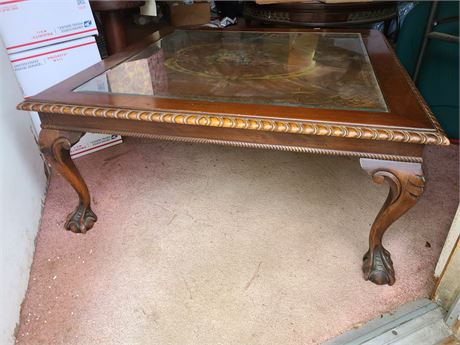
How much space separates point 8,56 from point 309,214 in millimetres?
1167

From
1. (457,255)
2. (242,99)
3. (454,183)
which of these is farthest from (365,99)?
(454,183)

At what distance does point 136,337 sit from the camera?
0.80m

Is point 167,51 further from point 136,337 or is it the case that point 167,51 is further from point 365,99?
point 136,337

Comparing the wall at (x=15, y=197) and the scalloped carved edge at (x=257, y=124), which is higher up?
the scalloped carved edge at (x=257, y=124)

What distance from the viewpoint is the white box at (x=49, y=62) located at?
1218 mm

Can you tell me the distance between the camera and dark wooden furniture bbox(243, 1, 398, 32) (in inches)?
59.9

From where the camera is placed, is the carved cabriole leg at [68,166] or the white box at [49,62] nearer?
the carved cabriole leg at [68,166]

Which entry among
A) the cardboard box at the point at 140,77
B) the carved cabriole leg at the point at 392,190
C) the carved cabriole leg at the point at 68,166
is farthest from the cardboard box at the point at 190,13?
the carved cabriole leg at the point at 392,190

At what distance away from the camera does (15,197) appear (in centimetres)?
97

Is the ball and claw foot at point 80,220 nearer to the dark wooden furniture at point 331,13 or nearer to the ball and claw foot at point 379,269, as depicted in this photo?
the ball and claw foot at point 379,269

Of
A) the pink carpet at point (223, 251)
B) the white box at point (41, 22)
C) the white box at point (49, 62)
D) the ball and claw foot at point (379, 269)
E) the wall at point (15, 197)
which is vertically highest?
the white box at point (41, 22)

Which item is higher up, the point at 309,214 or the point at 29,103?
the point at 29,103

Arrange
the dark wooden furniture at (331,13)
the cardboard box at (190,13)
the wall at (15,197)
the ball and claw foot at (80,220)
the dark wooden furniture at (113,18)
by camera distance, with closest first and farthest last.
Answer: the wall at (15,197), the ball and claw foot at (80,220), the dark wooden furniture at (113,18), the dark wooden furniture at (331,13), the cardboard box at (190,13)

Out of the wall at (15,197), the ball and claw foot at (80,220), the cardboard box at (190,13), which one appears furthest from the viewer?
the cardboard box at (190,13)
